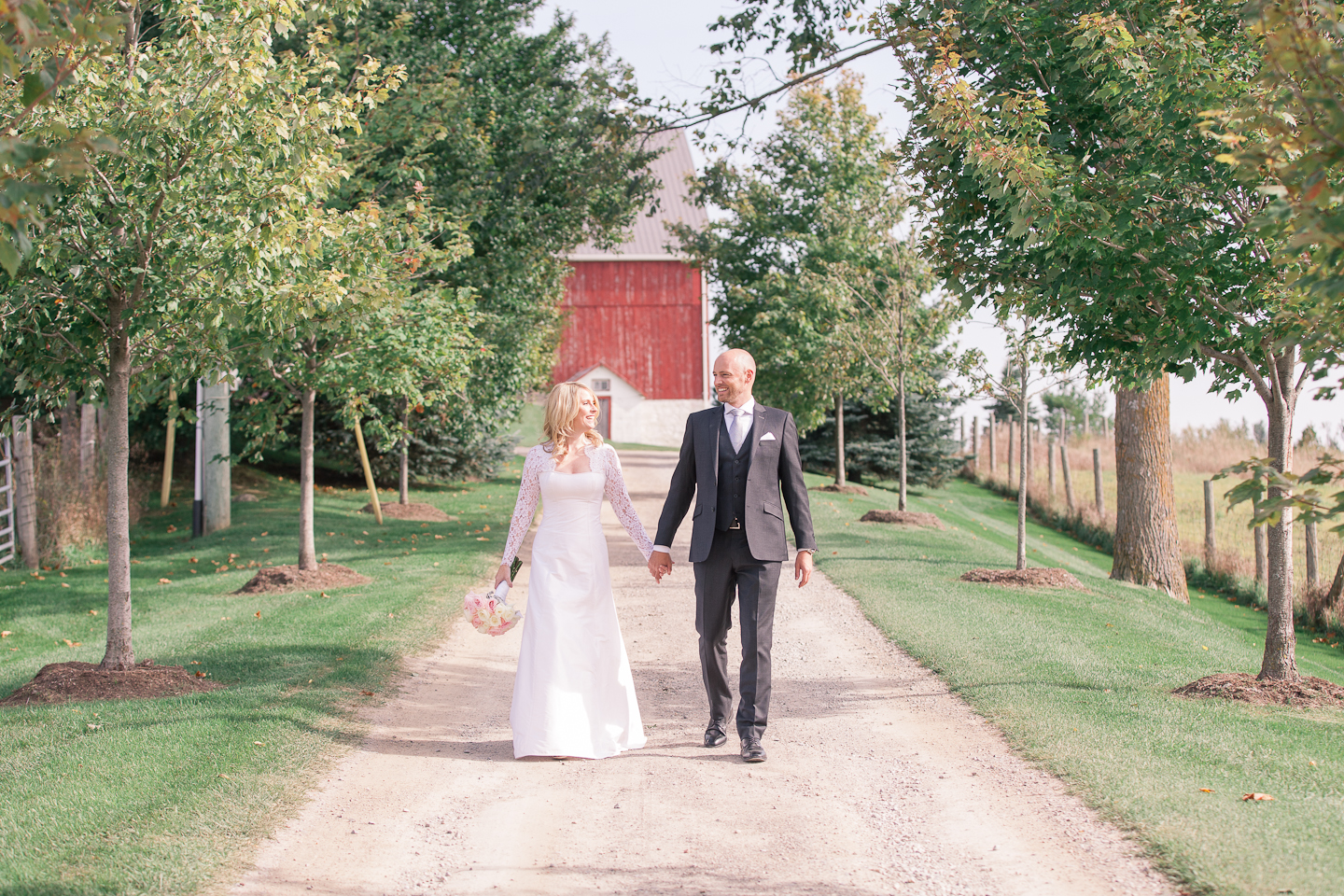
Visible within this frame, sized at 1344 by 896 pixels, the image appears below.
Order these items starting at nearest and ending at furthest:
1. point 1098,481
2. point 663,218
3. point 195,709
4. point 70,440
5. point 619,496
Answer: point 619,496
point 195,709
point 70,440
point 1098,481
point 663,218

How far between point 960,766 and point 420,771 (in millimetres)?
2864

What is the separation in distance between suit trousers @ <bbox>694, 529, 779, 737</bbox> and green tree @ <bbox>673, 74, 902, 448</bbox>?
533 inches

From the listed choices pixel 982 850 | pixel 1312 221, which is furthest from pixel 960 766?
pixel 1312 221

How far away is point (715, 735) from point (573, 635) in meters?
0.99

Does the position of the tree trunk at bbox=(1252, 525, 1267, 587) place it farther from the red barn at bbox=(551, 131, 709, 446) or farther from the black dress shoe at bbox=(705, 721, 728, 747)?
the red barn at bbox=(551, 131, 709, 446)

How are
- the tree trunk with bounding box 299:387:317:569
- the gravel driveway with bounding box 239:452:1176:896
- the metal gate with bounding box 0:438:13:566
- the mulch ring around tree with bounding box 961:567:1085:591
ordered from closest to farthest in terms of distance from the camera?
the gravel driveway with bounding box 239:452:1176:896 < the mulch ring around tree with bounding box 961:567:1085:591 < the tree trunk with bounding box 299:387:317:569 < the metal gate with bounding box 0:438:13:566

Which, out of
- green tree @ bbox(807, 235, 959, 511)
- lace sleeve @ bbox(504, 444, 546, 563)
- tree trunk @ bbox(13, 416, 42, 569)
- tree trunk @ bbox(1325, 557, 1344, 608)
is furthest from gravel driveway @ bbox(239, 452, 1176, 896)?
green tree @ bbox(807, 235, 959, 511)

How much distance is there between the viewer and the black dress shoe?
20.2ft

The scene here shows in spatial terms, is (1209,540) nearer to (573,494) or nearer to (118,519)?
(573,494)

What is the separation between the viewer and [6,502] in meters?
15.5

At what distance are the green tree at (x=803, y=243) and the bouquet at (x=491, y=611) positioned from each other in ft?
44.7

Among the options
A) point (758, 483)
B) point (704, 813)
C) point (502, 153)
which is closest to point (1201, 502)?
point (502, 153)

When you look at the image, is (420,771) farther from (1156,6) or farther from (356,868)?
(1156,6)

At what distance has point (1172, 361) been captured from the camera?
718 centimetres
